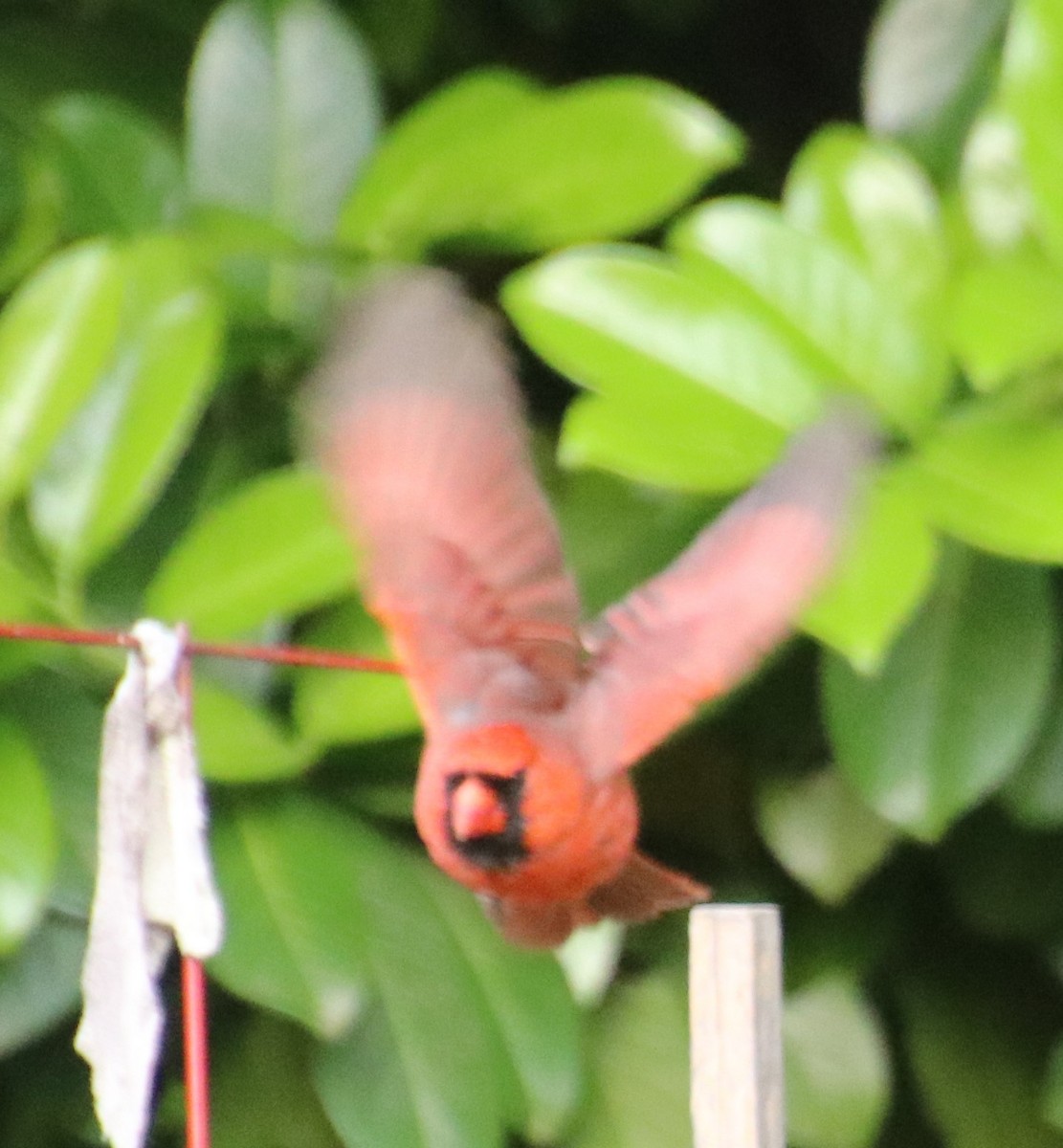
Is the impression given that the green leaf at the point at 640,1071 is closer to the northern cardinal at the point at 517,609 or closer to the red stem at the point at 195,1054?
the northern cardinal at the point at 517,609

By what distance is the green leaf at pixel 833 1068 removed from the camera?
105cm

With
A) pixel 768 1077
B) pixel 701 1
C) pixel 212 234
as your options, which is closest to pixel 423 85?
pixel 701 1

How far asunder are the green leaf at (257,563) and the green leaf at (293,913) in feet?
0.35

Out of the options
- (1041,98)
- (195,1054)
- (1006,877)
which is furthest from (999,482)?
(195,1054)

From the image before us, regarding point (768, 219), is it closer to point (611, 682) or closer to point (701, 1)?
point (611, 682)

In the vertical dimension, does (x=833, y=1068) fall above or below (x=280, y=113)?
below

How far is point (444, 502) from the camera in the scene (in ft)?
2.31

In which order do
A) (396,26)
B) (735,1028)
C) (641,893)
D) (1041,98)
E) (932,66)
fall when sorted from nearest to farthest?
(735,1028), (641,893), (1041,98), (932,66), (396,26)

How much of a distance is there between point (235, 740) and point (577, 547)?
0.22m

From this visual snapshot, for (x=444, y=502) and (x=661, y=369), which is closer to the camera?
(x=444, y=502)

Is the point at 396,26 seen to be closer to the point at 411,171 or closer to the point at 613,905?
the point at 411,171

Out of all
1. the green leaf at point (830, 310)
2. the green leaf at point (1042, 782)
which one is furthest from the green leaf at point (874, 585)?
the green leaf at point (1042, 782)

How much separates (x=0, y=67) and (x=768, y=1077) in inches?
38.2

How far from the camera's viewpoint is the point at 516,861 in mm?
650
